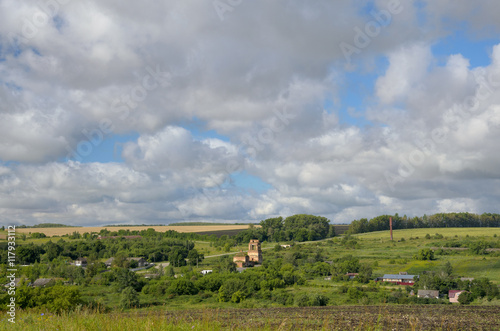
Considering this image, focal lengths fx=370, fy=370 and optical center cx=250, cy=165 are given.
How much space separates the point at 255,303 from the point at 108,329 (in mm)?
36637

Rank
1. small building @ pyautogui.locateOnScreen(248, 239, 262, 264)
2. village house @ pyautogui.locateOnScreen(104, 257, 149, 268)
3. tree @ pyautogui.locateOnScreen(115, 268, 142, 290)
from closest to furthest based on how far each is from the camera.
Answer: tree @ pyautogui.locateOnScreen(115, 268, 142, 290), village house @ pyautogui.locateOnScreen(104, 257, 149, 268), small building @ pyautogui.locateOnScreen(248, 239, 262, 264)

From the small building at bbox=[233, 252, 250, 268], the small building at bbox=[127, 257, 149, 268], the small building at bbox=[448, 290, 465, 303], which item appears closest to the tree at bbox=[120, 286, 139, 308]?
the small building at bbox=[448, 290, 465, 303]

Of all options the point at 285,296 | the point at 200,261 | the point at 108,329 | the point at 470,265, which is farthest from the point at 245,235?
the point at 108,329

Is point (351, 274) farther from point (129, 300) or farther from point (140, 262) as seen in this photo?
point (140, 262)

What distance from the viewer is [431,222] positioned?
549ft

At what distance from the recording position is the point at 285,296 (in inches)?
1686

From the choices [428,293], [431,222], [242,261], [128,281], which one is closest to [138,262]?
[242,261]

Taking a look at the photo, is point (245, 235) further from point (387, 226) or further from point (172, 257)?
point (387, 226)

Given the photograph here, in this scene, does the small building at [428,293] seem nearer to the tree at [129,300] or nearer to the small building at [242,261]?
the tree at [129,300]

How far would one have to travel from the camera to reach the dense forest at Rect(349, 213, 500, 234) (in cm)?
16388

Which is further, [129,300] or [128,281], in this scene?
[128,281]

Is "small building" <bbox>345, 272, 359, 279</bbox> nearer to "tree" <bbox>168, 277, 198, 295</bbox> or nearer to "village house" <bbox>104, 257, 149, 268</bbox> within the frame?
"tree" <bbox>168, 277, 198, 295</bbox>

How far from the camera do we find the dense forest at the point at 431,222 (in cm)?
16388

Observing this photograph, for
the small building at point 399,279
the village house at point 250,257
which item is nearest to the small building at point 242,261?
the village house at point 250,257
